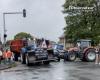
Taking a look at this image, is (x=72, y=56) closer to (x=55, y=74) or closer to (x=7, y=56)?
(x=7, y=56)

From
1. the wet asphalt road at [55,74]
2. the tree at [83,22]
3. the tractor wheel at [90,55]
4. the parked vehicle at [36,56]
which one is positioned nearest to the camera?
the wet asphalt road at [55,74]

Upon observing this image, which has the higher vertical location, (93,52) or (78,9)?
(78,9)

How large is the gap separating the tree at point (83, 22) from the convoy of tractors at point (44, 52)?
33.2 metres

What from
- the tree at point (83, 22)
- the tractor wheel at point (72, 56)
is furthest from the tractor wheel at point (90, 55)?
the tree at point (83, 22)

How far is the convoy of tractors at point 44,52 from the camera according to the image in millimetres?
40281

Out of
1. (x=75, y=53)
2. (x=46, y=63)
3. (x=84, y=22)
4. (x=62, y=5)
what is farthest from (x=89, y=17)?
(x=46, y=63)

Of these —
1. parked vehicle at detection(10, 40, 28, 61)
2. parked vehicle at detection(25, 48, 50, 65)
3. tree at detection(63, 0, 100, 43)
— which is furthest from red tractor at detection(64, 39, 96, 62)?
tree at detection(63, 0, 100, 43)

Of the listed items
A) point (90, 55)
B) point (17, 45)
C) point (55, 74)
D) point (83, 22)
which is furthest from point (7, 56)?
point (83, 22)

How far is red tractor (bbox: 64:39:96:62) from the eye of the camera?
151 ft

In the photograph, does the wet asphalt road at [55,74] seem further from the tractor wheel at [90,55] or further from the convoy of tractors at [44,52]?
the tractor wheel at [90,55]

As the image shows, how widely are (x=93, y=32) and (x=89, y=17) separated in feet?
9.64

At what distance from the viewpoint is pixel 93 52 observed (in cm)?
4588

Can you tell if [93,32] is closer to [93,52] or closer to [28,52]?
[93,52]

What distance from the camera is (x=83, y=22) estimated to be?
88.2 meters
